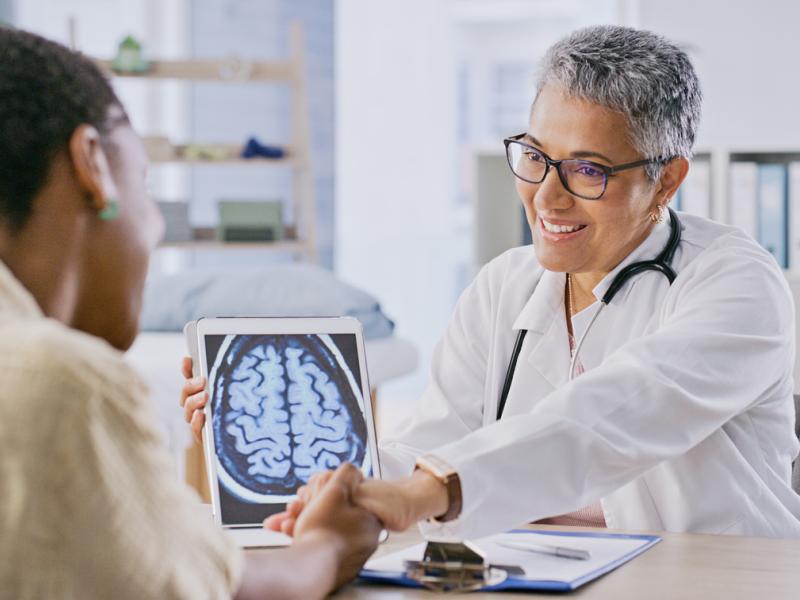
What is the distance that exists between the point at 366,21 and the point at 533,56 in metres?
0.79

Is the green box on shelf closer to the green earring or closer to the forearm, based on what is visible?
the forearm

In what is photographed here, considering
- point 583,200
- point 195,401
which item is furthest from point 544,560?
point 583,200

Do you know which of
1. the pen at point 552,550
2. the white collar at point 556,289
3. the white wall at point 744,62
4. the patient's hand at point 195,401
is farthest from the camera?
the white wall at point 744,62

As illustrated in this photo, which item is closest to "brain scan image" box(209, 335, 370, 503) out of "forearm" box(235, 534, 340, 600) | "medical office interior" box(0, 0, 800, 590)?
"forearm" box(235, 534, 340, 600)

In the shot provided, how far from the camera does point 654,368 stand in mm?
1230

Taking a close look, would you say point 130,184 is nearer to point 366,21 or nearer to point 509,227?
point 509,227

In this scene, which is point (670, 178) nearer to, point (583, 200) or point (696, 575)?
point (583, 200)

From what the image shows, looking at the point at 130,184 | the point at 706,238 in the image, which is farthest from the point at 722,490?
the point at 130,184

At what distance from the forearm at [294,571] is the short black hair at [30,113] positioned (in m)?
0.34

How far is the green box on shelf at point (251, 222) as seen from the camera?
4.38 m

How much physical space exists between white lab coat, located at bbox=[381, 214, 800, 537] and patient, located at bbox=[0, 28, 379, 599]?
0.27 m

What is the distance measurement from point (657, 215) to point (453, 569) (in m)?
0.66

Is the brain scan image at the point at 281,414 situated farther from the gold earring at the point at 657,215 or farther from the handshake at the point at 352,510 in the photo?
the gold earring at the point at 657,215

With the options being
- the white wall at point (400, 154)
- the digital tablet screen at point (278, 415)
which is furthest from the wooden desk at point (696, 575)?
the white wall at point (400, 154)
